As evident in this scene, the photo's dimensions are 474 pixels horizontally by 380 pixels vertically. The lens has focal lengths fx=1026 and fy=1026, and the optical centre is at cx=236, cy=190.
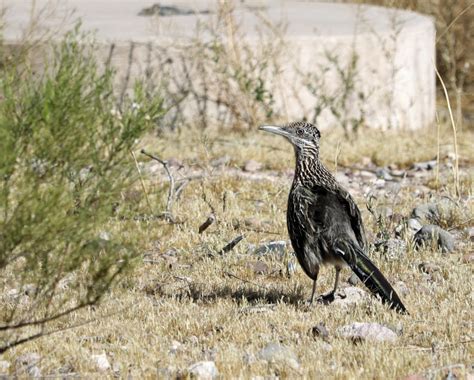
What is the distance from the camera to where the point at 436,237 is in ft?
23.2

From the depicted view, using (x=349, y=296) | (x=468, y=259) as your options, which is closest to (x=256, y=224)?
(x=468, y=259)

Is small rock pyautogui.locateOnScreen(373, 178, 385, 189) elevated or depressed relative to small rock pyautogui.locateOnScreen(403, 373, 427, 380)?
depressed

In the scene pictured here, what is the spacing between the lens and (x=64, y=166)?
15.6 ft

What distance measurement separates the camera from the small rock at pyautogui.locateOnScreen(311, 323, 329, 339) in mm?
5359

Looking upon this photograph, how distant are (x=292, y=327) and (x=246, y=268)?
1214mm

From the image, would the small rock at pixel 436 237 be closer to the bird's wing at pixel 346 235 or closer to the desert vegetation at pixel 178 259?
the desert vegetation at pixel 178 259

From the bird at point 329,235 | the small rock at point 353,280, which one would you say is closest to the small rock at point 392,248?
the small rock at point 353,280

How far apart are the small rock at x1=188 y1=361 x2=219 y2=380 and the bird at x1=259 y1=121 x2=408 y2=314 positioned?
123cm

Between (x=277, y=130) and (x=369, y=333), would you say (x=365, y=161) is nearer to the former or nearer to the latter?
(x=277, y=130)

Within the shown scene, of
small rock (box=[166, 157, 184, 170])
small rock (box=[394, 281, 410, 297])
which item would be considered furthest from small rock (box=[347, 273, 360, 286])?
small rock (box=[166, 157, 184, 170])

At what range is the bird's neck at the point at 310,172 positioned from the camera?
6.41 metres

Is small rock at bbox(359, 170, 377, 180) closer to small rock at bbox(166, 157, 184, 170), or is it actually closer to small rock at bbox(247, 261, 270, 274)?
small rock at bbox(166, 157, 184, 170)

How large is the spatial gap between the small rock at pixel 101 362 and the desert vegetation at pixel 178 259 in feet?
0.05

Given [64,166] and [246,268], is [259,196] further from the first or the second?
[64,166]
